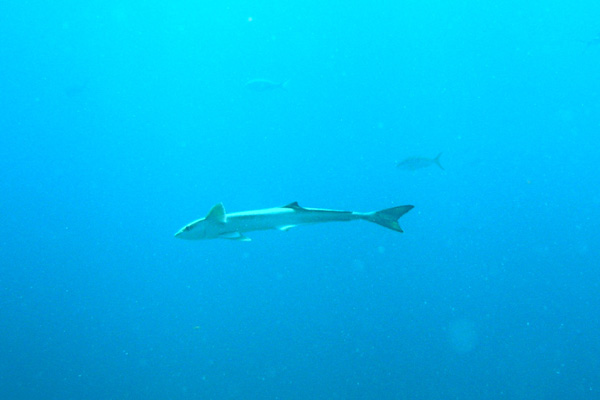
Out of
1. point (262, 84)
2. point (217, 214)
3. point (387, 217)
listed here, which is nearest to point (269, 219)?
point (217, 214)

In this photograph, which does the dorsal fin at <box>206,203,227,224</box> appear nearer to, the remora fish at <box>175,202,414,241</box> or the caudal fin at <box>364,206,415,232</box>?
the remora fish at <box>175,202,414,241</box>

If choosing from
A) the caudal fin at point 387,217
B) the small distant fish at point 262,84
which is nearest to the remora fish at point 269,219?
the caudal fin at point 387,217

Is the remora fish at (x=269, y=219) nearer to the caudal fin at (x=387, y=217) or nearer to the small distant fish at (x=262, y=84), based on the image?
the caudal fin at (x=387, y=217)

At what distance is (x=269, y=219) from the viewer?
373 centimetres

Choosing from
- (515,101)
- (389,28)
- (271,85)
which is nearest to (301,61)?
(389,28)

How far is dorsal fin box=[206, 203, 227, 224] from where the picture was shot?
140 inches

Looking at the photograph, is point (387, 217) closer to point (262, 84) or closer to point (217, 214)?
point (217, 214)

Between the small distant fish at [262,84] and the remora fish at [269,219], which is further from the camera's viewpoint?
the small distant fish at [262,84]

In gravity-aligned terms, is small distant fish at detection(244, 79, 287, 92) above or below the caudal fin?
below

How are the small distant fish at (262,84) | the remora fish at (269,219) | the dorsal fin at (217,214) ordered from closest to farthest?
1. the dorsal fin at (217,214)
2. the remora fish at (269,219)
3. the small distant fish at (262,84)

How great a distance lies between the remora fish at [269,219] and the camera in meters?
3.71

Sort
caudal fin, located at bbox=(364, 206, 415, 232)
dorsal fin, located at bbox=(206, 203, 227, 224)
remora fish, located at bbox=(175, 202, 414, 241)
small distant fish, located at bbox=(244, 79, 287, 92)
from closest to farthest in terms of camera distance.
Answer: dorsal fin, located at bbox=(206, 203, 227, 224)
remora fish, located at bbox=(175, 202, 414, 241)
caudal fin, located at bbox=(364, 206, 415, 232)
small distant fish, located at bbox=(244, 79, 287, 92)

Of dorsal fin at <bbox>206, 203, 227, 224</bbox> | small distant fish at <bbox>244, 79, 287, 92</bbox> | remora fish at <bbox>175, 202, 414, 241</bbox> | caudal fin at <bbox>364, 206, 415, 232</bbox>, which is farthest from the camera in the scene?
small distant fish at <bbox>244, 79, 287, 92</bbox>

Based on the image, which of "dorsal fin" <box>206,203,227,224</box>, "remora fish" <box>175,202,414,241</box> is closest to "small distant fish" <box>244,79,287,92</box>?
"remora fish" <box>175,202,414,241</box>
